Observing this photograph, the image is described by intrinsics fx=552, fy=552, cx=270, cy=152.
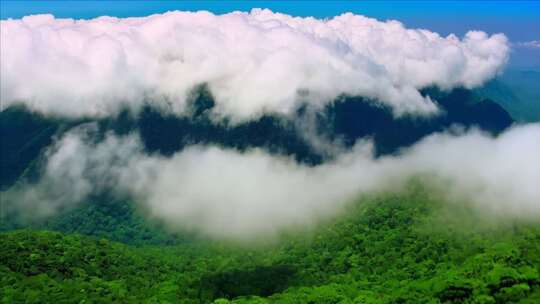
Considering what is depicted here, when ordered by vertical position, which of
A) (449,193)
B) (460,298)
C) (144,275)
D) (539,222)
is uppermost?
(449,193)

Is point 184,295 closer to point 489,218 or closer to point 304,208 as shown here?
point 489,218

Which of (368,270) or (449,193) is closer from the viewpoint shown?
(368,270)

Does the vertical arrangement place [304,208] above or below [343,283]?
above

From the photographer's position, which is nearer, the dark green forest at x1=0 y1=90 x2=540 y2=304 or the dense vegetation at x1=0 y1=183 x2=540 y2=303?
the dense vegetation at x1=0 y1=183 x2=540 y2=303

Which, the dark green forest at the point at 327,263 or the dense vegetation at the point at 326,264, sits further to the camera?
the dark green forest at the point at 327,263

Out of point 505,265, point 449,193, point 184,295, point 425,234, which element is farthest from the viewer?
point 449,193

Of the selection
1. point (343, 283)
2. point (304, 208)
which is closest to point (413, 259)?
point (343, 283)

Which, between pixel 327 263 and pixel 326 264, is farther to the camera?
pixel 327 263

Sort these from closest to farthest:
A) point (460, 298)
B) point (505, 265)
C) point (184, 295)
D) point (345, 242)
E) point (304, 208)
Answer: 1. point (460, 298)
2. point (505, 265)
3. point (184, 295)
4. point (345, 242)
5. point (304, 208)
